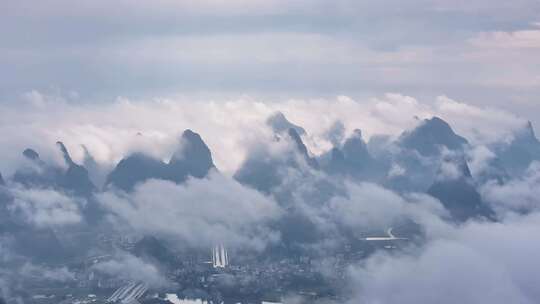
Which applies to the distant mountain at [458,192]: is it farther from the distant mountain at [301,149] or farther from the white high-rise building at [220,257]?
the white high-rise building at [220,257]

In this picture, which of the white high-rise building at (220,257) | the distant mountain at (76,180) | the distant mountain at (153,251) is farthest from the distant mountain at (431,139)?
the distant mountain at (153,251)

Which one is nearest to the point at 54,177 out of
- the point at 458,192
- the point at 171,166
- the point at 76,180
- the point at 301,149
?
the point at 76,180

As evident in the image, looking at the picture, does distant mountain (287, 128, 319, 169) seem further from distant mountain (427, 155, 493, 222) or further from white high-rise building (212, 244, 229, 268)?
white high-rise building (212, 244, 229, 268)

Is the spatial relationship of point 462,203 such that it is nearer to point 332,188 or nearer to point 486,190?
point 486,190

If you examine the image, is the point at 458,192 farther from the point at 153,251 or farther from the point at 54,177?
the point at 54,177

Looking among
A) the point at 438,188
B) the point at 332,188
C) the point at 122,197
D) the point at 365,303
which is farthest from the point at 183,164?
the point at 365,303
